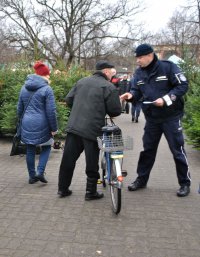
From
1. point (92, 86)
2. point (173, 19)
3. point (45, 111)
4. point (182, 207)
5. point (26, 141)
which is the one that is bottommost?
point (182, 207)

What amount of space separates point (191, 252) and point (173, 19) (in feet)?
152

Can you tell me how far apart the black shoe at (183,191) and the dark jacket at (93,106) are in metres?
1.38

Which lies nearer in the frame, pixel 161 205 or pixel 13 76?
pixel 161 205

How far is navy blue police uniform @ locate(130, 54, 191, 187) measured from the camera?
Result: 4.96 meters

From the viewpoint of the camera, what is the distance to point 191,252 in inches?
142

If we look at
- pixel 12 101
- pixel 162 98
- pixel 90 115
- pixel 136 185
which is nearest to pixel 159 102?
pixel 162 98

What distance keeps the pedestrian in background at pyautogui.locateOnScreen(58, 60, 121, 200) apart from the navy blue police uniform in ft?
1.68

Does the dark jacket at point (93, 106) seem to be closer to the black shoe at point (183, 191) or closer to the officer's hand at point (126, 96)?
the officer's hand at point (126, 96)

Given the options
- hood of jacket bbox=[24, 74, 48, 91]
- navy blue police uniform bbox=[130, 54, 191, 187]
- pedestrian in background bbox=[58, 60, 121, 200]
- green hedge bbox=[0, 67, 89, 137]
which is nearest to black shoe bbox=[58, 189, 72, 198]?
pedestrian in background bbox=[58, 60, 121, 200]

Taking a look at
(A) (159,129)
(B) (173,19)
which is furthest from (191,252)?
(B) (173,19)

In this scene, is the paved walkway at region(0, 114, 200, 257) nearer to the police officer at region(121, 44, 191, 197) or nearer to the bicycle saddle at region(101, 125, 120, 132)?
the police officer at region(121, 44, 191, 197)

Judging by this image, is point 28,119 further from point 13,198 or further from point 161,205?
point 161,205

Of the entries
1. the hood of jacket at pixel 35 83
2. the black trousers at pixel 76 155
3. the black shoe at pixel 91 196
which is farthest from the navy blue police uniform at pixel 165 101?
the hood of jacket at pixel 35 83

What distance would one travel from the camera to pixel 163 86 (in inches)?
199
